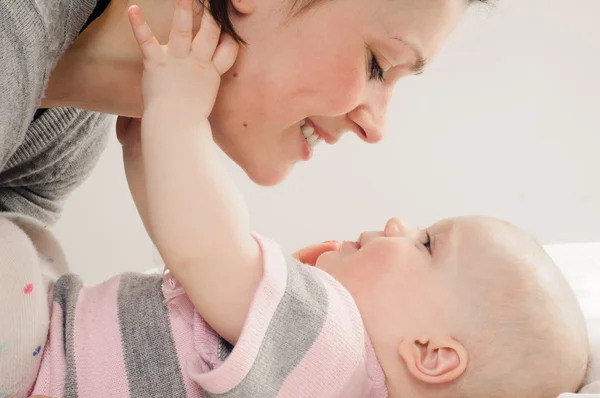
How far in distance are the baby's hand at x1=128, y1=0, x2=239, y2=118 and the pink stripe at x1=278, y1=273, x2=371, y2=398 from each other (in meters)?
0.28

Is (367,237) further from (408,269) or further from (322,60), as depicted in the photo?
(322,60)

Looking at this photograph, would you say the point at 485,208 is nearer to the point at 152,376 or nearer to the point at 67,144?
the point at 67,144

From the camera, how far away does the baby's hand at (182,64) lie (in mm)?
791

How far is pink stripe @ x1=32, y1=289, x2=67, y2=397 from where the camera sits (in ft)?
2.43

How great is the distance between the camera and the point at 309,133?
37.4 inches

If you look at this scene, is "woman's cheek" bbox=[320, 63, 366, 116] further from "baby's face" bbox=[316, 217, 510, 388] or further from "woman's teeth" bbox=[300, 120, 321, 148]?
"baby's face" bbox=[316, 217, 510, 388]

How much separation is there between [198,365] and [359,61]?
1.37 ft

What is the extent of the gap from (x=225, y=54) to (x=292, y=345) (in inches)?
14.1

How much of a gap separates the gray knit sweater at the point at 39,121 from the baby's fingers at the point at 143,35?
82 mm

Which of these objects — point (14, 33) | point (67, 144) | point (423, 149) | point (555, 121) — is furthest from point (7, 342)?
point (555, 121)

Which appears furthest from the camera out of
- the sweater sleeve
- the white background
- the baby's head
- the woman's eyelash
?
the white background

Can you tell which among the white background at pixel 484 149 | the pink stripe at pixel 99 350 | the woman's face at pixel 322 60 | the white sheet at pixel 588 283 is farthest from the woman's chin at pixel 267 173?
the white background at pixel 484 149

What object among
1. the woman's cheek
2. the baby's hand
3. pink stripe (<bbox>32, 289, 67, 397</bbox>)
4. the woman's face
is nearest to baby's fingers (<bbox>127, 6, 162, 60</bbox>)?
the baby's hand

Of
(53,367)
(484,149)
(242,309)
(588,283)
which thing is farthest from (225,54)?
(484,149)
